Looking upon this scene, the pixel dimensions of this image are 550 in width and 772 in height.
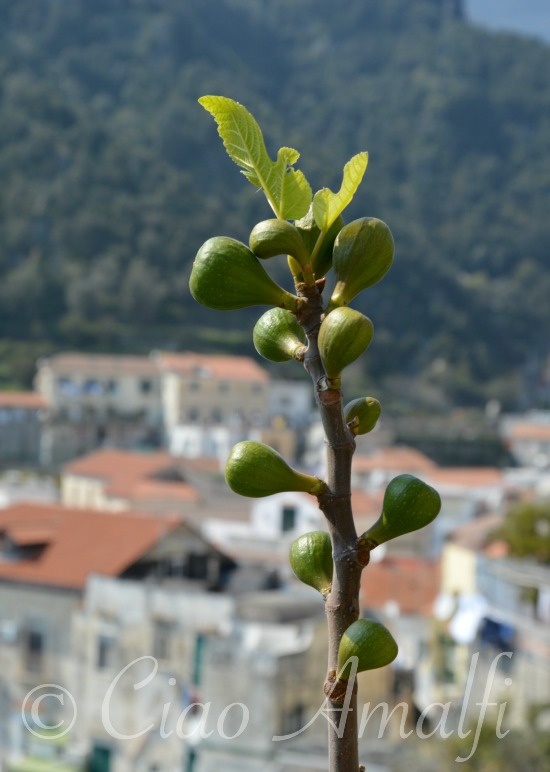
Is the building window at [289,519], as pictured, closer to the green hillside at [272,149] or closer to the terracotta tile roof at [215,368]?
the terracotta tile roof at [215,368]

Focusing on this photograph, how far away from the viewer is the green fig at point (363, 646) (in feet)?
4.06

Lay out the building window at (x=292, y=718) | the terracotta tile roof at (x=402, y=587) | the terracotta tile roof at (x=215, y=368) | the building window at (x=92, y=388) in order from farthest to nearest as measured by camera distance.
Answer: the building window at (x=92, y=388) < the terracotta tile roof at (x=215, y=368) < the terracotta tile roof at (x=402, y=587) < the building window at (x=292, y=718)

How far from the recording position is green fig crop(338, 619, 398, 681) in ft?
4.06

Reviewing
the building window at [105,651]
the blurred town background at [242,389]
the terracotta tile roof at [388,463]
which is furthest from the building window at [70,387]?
the building window at [105,651]

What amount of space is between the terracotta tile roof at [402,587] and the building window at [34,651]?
19.7 ft

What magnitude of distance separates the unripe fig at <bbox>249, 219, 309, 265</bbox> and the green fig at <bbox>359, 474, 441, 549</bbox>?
0.88 ft

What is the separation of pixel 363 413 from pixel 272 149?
313ft

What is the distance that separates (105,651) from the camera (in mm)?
19641

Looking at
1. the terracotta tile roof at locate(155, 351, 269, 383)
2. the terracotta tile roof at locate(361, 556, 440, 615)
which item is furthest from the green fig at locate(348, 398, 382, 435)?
the terracotta tile roof at locate(155, 351, 269, 383)

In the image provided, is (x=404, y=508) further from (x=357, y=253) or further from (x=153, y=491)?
(x=153, y=491)

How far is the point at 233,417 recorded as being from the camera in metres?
57.7

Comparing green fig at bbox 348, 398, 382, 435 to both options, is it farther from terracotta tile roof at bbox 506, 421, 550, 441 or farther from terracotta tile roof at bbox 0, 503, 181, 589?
terracotta tile roof at bbox 506, 421, 550, 441

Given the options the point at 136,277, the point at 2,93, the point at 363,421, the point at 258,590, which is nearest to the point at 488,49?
the point at 2,93

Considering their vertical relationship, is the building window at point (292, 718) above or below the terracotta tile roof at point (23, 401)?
below
